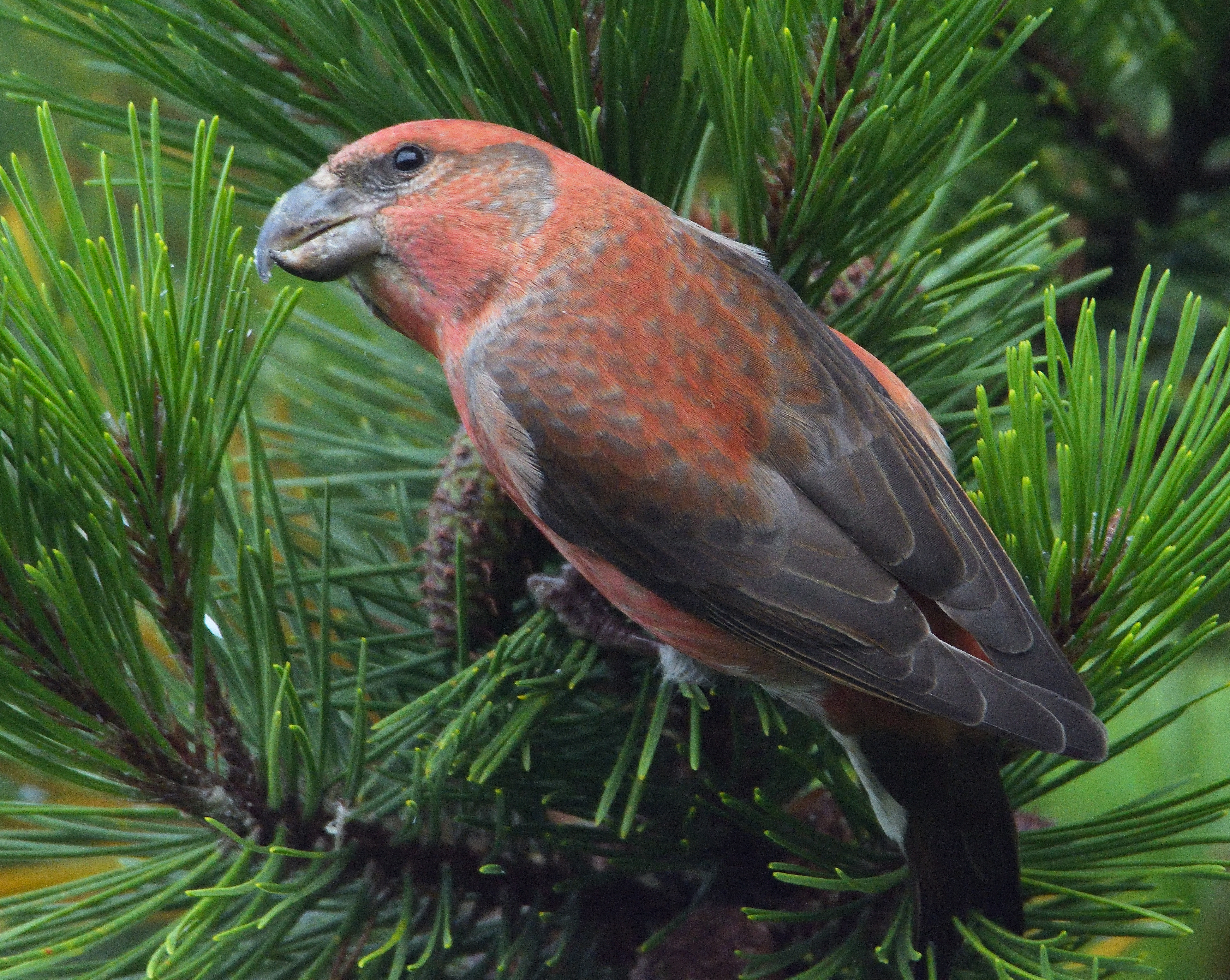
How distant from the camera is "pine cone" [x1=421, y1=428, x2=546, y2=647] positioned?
137 centimetres

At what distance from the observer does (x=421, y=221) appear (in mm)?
1771

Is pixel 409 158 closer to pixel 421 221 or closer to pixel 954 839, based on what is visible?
pixel 421 221

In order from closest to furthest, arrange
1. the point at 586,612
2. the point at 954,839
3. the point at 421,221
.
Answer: the point at 954,839
the point at 586,612
the point at 421,221

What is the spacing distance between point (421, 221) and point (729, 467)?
636 mm

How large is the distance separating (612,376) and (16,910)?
881mm

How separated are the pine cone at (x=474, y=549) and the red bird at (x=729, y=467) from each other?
0.06m

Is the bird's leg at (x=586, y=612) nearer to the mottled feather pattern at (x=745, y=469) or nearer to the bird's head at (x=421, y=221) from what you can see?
the mottled feather pattern at (x=745, y=469)

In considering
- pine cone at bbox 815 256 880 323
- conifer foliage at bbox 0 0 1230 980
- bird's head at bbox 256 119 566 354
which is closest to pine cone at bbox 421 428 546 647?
conifer foliage at bbox 0 0 1230 980

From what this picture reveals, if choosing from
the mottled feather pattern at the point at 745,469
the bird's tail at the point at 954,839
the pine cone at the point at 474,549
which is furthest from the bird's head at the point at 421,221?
the bird's tail at the point at 954,839

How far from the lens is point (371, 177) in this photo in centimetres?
162

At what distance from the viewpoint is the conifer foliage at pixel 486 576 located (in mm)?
1026

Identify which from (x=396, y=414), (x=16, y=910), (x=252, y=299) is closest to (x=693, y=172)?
(x=396, y=414)

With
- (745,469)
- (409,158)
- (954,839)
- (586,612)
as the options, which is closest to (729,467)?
(745,469)

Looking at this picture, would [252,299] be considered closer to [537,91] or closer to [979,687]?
[537,91]
